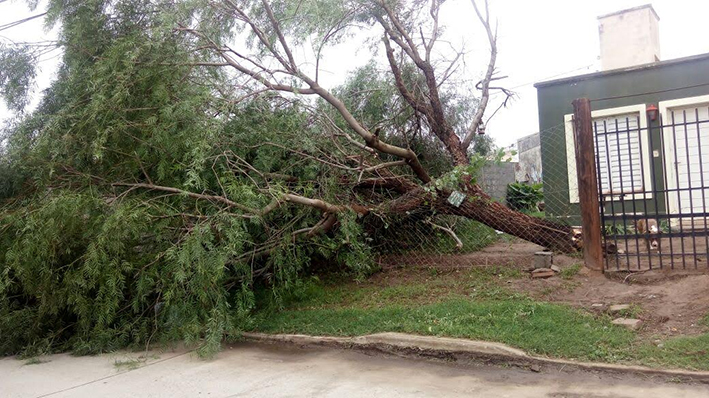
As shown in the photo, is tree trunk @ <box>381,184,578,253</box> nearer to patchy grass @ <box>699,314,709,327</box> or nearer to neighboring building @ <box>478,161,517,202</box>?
neighboring building @ <box>478,161,517,202</box>

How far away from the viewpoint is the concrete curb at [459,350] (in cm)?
493

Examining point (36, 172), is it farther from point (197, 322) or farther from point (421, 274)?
point (421, 274)

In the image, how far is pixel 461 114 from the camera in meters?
10.7

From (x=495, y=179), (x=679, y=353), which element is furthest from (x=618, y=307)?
(x=495, y=179)

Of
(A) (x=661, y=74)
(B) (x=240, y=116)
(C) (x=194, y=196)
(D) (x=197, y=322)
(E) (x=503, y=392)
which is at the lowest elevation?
(E) (x=503, y=392)

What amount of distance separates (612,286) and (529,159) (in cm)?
1696

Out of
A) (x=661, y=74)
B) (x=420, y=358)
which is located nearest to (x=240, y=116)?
(x=420, y=358)

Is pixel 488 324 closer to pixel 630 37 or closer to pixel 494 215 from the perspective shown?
pixel 494 215

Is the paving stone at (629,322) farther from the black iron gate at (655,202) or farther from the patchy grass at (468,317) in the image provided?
the black iron gate at (655,202)

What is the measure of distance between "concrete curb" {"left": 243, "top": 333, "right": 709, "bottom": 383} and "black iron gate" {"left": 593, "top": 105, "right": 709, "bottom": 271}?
2.28 metres

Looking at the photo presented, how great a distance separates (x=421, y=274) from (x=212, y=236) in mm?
3276

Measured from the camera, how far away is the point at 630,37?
41.5 ft

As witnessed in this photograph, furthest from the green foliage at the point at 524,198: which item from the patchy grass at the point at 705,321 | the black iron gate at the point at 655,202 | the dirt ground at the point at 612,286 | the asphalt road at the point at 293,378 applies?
the asphalt road at the point at 293,378

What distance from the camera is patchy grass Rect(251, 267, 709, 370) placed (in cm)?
528
